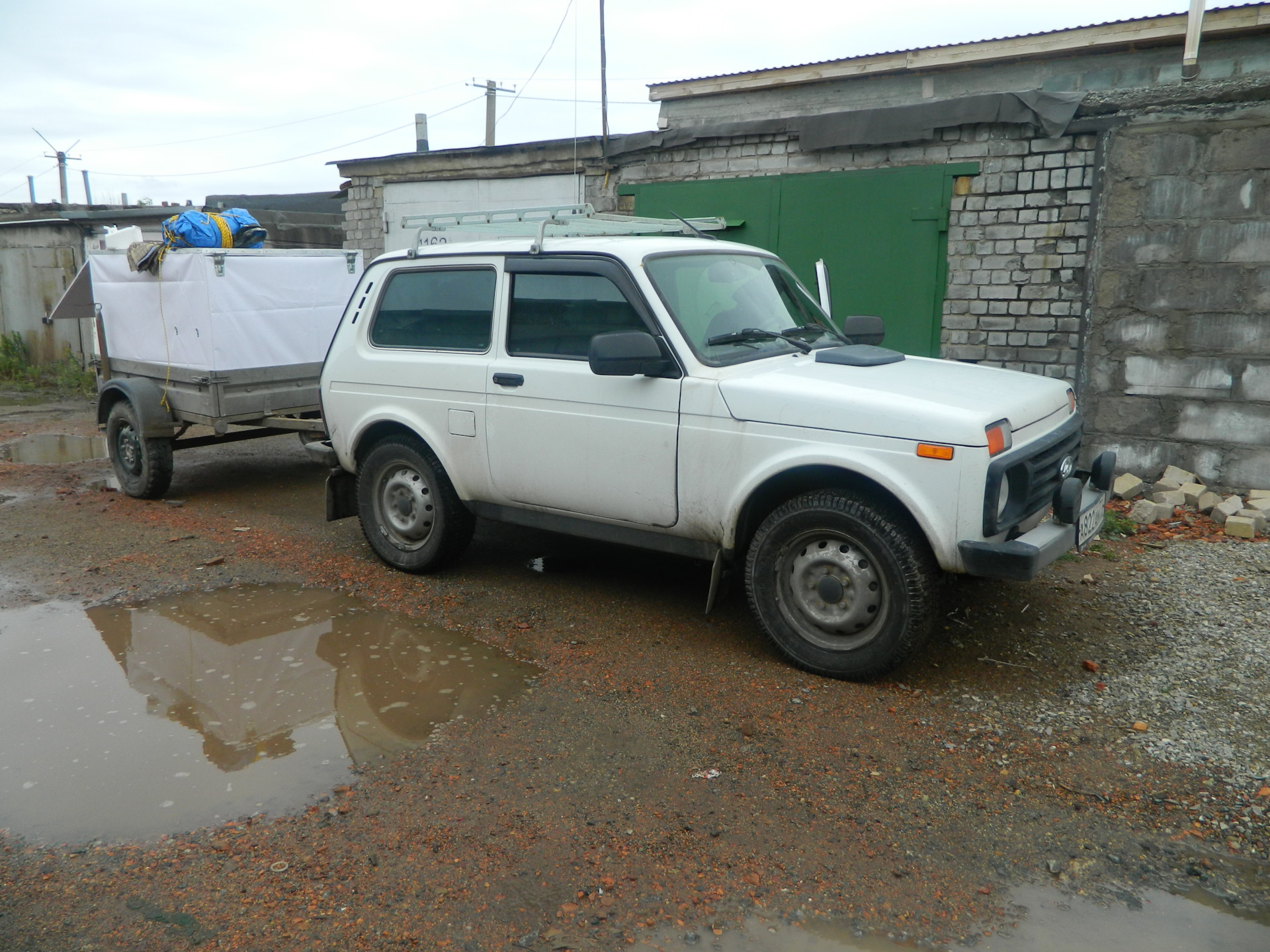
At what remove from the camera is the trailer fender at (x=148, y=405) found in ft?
24.8

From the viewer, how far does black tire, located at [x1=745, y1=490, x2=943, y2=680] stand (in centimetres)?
412

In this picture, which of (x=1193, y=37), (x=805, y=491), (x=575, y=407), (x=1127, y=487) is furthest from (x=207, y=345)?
(x=1193, y=37)

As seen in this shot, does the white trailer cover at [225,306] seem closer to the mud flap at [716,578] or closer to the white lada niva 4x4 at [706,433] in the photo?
the white lada niva 4x4 at [706,433]

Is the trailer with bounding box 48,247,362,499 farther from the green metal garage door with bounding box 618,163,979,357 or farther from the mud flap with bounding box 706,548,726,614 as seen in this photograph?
the green metal garage door with bounding box 618,163,979,357

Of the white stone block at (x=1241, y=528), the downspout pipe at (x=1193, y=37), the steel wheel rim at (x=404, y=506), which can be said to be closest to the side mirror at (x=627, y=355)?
the steel wheel rim at (x=404, y=506)

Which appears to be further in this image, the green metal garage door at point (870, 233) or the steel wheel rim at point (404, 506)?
the green metal garage door at point (870, 233)

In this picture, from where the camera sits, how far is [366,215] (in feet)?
41.4

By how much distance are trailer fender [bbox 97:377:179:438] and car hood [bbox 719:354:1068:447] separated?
5195mm

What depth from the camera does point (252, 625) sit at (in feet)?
17.1

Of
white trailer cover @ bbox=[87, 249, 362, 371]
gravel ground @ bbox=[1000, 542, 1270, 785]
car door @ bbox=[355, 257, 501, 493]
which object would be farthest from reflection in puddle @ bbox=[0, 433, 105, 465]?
gravel ground @ bbox=[1000, 542, 1270, 785]

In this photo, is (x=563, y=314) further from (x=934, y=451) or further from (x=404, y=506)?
(x=934, y=451)

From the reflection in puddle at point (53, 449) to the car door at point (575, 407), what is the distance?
660cm

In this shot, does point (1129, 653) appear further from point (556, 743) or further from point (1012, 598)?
point (556, 743)

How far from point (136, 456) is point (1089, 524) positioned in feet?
23.4
